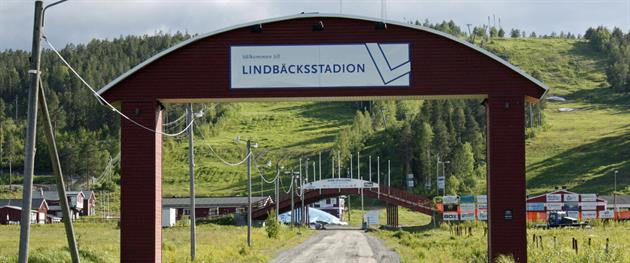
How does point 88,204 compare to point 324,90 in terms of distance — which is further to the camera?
point 88,204

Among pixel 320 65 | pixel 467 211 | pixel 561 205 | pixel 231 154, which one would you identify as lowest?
pixel 561 205

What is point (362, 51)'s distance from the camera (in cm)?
2852

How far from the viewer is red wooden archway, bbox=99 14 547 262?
28.4m

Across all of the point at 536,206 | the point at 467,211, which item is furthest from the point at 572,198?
the point at 467,211

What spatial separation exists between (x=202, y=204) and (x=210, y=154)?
57504mm

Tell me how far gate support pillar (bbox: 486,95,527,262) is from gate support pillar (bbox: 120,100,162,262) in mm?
10254

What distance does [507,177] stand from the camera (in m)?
28.5

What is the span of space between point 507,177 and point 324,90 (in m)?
6.12

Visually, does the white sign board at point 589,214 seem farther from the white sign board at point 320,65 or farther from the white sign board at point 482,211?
the white sign board at point 320,65

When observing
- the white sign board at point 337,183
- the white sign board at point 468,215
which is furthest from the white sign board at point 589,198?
the white sign board at point 337,183

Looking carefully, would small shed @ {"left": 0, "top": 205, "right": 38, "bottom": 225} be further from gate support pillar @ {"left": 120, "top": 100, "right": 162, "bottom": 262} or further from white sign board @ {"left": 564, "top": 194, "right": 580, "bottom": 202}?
gate support pillar @ {"left": 120, "top": 100, "right": 162, "bottom": 262}

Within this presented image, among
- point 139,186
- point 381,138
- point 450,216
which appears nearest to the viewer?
point 139,186

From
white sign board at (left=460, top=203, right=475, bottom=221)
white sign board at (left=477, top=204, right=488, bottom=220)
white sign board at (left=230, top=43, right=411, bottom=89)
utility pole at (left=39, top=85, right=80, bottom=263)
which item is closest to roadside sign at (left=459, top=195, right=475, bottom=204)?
white sign board at (left=460, top=203, right=475, bottom=221)

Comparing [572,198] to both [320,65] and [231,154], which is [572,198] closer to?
[320,65]
